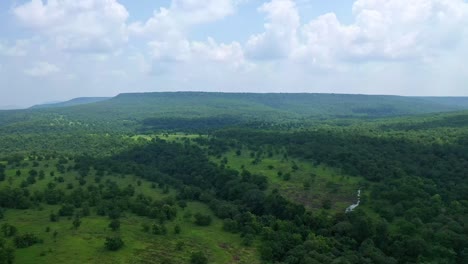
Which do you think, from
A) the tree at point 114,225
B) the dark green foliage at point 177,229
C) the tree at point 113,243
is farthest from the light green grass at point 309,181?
the tree at point 113,243

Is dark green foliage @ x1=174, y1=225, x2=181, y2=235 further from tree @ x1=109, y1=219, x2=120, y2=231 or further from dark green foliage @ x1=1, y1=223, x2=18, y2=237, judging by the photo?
dark green foliage @ x1=1, y1=223, x2=18, y2=237

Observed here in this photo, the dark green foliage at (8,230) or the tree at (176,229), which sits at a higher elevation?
the dark green foliage at (8,230)

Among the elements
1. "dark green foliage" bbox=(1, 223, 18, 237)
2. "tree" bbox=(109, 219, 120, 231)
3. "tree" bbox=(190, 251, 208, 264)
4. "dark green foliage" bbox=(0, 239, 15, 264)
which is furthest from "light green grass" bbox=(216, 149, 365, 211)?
"dark green foliage" bbox=(0, 239, 15, 264)

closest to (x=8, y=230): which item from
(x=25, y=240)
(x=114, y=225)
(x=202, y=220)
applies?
(x=25, y=240)

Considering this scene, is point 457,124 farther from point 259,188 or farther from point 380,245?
point 380,245

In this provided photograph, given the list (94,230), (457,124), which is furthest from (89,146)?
(457,124)

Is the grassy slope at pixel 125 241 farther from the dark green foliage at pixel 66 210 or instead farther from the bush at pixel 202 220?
the dark green foliage at pixel 66 210
